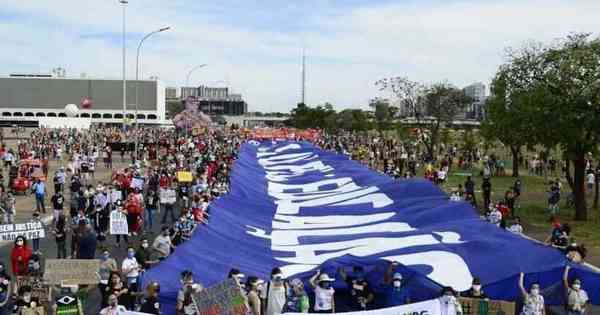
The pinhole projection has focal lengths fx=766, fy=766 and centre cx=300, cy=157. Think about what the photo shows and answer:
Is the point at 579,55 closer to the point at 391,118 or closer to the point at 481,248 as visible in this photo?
the point at 481,248

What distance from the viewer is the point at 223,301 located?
10.8m

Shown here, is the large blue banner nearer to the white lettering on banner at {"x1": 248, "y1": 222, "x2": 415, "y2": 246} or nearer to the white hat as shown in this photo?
the white lettering on banner at {"x1": 248, "y1": 222, "x2": 415, "y2": 246}

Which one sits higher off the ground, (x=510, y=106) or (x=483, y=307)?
(x=510, y=106)

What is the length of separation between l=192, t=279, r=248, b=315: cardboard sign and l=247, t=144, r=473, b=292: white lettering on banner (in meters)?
1.98

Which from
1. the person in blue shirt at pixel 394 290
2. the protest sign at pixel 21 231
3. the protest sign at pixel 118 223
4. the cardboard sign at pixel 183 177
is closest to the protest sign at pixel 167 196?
the cardboard sign at pixel 183 177

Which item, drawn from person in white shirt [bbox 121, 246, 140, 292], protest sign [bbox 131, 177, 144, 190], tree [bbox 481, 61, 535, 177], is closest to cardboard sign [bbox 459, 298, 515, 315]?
person in white shirt [bbox 121, 246, 140, 292]

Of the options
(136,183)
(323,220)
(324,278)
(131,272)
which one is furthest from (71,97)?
(324,278)

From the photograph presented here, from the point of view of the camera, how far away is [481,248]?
13523 mm

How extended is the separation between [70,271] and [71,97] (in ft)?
522

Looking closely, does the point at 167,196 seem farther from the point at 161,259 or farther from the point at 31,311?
the point at 31,311

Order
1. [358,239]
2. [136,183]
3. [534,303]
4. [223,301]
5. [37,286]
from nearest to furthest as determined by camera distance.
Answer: [223,301]
[534,303]
[37,286]
[358,239]
[136,183]

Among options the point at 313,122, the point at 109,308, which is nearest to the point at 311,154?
the point at 109,308

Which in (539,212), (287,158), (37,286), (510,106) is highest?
(510,106)

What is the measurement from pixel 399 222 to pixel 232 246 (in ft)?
15.5
